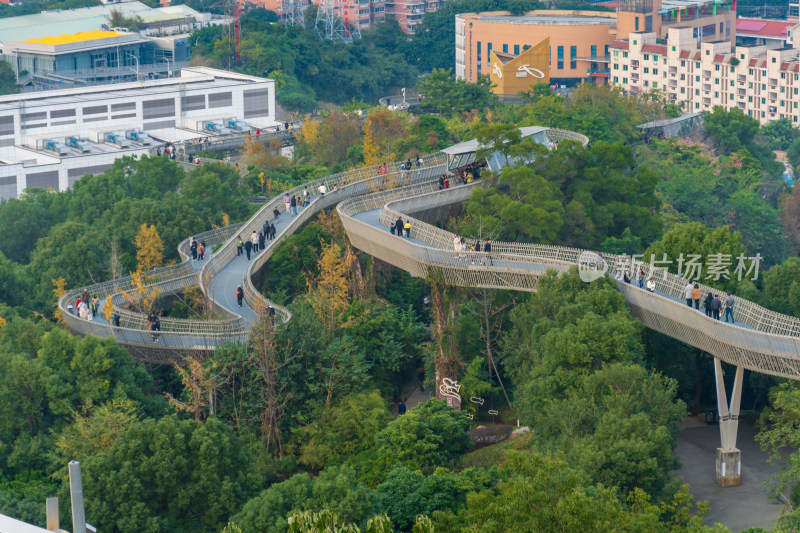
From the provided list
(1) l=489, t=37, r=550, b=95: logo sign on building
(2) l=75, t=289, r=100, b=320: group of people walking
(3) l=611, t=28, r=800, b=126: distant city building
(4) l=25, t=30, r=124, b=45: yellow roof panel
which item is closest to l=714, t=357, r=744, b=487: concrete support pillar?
(2) l=75, t=289, r=100, b=320: group of people walking

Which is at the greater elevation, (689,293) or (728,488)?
(689,293)

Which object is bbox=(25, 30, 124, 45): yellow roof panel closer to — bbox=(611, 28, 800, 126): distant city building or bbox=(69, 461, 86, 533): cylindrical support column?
bbox=(611, 28, 800, 126): distant city building

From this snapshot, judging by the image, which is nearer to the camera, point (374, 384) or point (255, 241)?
point (374, 384)

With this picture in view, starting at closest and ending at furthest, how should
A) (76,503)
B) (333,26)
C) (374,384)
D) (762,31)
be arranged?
1. (76,503)
2. (374,384)
3. (333,26)
4. (762,31)

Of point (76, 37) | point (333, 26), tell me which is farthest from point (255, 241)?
point (333, 26)

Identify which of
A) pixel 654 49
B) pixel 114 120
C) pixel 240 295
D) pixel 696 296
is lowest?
pixel 240 295

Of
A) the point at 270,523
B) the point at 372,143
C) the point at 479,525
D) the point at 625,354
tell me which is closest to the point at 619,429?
the point at 625,354

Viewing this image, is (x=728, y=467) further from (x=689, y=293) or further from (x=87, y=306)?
(x=87, y=306)
